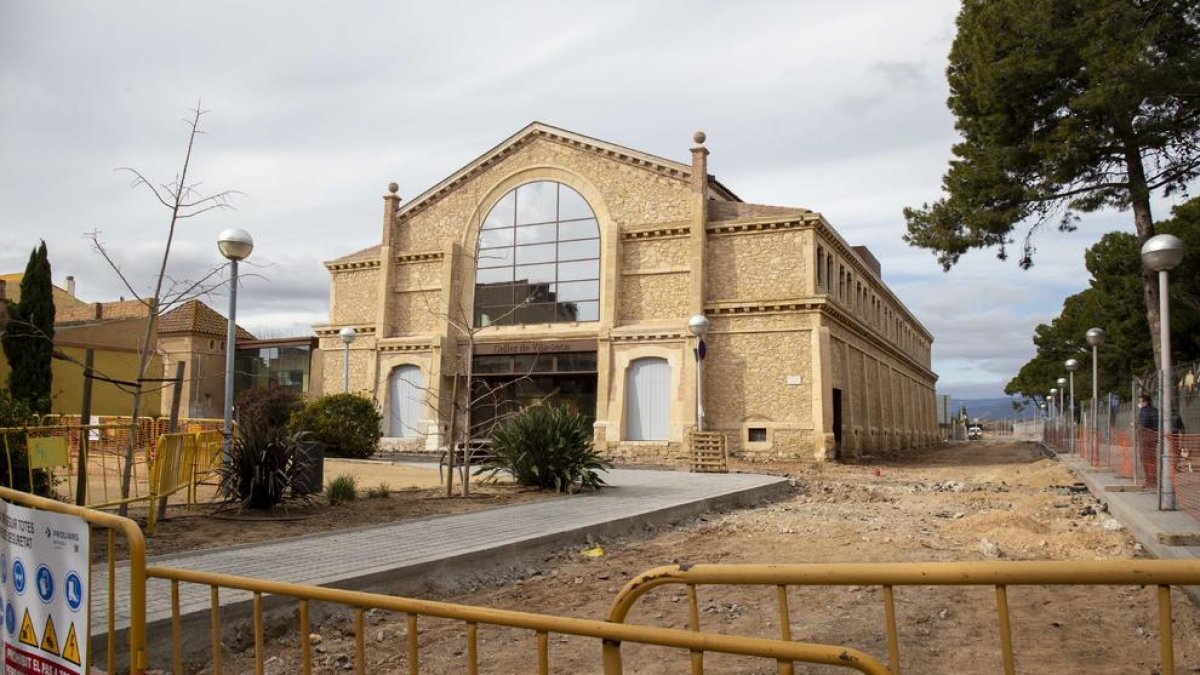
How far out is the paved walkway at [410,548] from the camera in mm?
5992

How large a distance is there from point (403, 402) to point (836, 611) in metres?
28.6

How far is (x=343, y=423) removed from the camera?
948 inches

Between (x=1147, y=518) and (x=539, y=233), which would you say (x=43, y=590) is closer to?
(x=1147, y=518)

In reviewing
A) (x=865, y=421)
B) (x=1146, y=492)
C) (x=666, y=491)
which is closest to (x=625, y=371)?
(x=865, y=421)

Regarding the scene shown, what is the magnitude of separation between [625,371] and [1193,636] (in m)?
23.5

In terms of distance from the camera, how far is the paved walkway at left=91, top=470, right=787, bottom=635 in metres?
5.99

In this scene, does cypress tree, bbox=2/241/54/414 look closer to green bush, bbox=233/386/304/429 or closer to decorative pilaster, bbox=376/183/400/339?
green bush, bbox=233/386/304/429

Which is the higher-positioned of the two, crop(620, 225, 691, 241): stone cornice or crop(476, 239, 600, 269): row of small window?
crop(620, 225, 691, 241): stone cornice

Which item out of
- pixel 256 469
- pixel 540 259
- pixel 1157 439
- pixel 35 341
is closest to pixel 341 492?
pixel 256 469

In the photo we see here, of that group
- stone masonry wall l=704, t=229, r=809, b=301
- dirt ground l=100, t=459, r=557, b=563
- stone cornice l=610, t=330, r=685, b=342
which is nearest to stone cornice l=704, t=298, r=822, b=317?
stone masonry wall l=704, t=229, r=809, b=301

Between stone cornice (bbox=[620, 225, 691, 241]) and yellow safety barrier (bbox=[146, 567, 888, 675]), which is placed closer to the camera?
yellow safety barrier (bbox=[146, 567, 888, 675])

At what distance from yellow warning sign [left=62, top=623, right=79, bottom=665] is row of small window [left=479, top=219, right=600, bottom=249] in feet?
90.9

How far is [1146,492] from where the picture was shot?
44.4 ft

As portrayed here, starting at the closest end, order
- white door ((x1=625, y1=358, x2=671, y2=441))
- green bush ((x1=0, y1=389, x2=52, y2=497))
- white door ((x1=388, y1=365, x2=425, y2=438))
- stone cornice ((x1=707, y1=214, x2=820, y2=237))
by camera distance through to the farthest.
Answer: green bush ((x1=0, y1=389, x2=52, y2=497)), stone cornice ((x1=707, y1=214, x2=820, y2=237)), white door ((x1=625, y1=358, x2=671, y2=441)), white door ((x1=388, y1=365, x2=425, y2=438))
